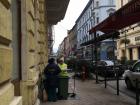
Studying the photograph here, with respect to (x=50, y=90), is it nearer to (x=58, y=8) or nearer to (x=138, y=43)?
(x=58, y=8)

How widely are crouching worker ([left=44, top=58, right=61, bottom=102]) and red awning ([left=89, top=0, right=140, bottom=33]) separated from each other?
11.0ft

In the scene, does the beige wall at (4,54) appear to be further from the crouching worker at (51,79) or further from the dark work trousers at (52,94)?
the dark work trousers at (52,94)

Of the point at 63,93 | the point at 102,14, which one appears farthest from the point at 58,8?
the point at 102,14

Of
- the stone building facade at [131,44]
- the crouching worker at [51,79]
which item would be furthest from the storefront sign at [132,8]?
the stone building facade at [131,44]

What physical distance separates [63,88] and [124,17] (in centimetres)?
398

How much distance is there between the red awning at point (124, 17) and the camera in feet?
47.0

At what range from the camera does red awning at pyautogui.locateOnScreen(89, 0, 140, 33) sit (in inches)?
563

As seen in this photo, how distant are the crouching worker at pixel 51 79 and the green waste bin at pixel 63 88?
564 mm

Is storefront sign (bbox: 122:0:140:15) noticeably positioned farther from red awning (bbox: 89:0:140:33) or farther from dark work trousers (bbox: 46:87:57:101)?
dark work trousers (bbox: 46:87:57:101)

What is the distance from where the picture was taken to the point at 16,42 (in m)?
7.74

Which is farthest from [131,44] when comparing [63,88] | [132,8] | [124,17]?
[132,8]

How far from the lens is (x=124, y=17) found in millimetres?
16938

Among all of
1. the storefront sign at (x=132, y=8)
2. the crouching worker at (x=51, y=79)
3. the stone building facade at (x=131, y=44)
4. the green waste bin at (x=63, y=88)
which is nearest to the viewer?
the storefront sign at (x=132, y=8)

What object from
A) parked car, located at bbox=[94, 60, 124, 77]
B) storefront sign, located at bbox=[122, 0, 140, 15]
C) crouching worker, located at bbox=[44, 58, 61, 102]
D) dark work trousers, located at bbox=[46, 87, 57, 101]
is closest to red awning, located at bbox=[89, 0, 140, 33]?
storefront sign, located at bbox=[122, 0, 140, 15]
